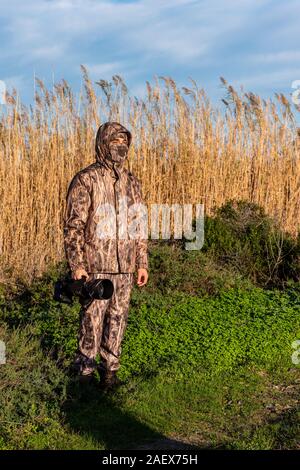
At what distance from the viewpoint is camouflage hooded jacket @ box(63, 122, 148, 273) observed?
5715mm

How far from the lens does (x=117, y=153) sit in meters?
5.81

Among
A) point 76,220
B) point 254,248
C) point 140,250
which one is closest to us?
point 76,220

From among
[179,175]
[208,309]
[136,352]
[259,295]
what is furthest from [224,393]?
[179,175]

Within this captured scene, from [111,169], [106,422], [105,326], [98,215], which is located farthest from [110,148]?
[106,422]

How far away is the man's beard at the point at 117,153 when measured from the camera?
228 inches

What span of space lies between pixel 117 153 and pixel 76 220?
24.7 inches

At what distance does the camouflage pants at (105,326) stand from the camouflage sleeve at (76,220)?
0.26 meters

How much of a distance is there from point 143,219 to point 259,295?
12.2 feet

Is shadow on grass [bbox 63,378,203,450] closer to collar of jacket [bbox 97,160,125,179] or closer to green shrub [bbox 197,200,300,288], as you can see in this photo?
collar of jacket [bbox 97,160,125,179]

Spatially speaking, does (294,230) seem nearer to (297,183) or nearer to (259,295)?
(297,183)

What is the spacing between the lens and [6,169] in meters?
11.3

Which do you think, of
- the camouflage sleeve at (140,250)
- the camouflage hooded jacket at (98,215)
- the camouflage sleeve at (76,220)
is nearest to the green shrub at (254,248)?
the camouflage sleeve at (140,250)

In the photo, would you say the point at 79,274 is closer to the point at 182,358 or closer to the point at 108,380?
the point at 108,380

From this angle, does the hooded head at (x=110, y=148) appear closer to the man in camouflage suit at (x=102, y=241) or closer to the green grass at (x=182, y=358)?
the man in camouflage suit at (x=102, y=241)
